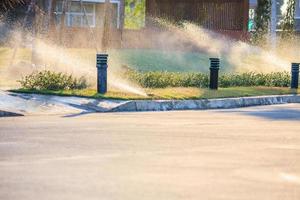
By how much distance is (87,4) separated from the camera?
57.5m

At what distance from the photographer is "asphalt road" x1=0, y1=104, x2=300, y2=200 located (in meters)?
8.98

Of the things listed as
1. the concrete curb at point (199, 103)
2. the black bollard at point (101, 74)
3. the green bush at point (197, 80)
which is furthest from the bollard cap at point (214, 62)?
the black bollard at point (101, 74)

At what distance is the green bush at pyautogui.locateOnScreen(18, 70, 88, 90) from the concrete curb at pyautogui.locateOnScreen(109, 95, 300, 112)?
119 inches

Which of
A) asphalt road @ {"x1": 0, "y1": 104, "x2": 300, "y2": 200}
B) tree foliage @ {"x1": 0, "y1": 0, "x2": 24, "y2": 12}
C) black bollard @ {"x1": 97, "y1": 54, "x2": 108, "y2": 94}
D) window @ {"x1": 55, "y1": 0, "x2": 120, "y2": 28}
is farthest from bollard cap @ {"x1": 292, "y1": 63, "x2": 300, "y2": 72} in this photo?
window @ {"x1": 55, "y1": 0, "x2": 120, "y2": 28}

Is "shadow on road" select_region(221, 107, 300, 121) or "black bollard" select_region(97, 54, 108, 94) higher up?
"black bollard" select_region(97, 54, 108, 94)

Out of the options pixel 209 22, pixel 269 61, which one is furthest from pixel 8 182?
pixel 209 22

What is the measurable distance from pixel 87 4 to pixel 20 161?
155ft

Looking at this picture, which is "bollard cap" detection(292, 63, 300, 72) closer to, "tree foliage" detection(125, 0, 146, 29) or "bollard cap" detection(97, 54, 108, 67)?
"bollard cap" detection(97, 54, 108, 67)

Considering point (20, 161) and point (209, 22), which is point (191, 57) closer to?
point (209, 22)

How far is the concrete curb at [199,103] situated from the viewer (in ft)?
66.4

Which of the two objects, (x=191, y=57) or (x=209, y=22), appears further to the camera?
(x=209, y=22)

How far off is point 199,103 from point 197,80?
4.41 meters

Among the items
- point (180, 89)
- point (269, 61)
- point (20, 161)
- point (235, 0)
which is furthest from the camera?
point (235, 0)

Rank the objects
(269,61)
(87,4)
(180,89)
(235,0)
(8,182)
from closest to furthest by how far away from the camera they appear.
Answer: (8,182)
(180,89)
(269,61)
(235,0)
(87,4)
